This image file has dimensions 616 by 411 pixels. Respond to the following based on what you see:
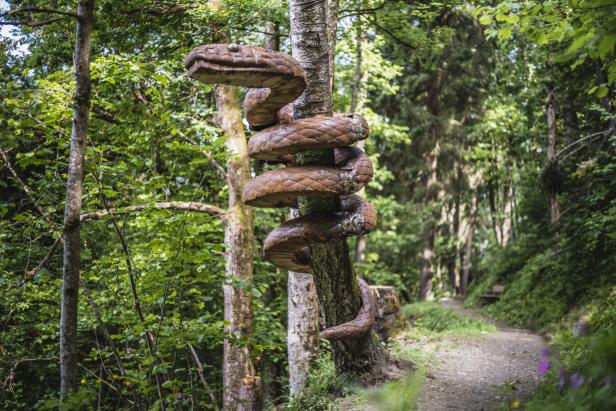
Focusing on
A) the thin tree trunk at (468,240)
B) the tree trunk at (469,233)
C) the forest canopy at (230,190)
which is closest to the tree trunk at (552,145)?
the forest canopy at (230,190)

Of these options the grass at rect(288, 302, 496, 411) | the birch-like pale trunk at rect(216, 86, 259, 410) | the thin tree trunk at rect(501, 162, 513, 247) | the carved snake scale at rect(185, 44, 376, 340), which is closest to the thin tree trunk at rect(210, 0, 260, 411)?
the birch-like pale trunk at rect(216, 86, 259, 410)

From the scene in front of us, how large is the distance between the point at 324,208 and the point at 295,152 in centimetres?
46

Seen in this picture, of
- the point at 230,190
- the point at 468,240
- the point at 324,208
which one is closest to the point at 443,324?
the point at 230,190

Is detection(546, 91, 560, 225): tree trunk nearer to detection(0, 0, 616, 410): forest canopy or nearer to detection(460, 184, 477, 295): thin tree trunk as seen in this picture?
detection(0, 0, 616, 410): forest canopy

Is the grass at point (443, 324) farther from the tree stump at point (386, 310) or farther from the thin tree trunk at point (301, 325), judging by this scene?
the thin tree trunk at point (301, 325)

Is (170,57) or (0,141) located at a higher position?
(170,57)

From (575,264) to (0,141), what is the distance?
9.35 metres

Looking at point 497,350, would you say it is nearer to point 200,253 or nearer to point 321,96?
point 200,253

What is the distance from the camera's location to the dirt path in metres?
4.18

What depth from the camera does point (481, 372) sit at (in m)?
5.82

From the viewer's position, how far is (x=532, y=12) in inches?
137

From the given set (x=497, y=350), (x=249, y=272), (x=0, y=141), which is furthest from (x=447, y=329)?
(x=0, y=141)

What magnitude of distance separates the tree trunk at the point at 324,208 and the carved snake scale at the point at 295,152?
0.33ft

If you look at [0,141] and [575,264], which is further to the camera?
[575,264]
